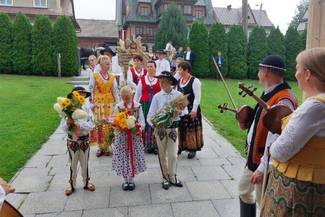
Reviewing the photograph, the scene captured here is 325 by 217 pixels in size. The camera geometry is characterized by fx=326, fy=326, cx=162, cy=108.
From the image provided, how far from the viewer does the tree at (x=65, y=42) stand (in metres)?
20.1

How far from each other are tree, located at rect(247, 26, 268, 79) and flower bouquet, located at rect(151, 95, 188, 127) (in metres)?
19.3

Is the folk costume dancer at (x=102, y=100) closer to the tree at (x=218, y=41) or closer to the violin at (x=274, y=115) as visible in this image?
the violin at (x=274, y=115)

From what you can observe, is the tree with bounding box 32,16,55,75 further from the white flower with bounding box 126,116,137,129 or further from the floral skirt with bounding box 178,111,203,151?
the white flower with bounding box 126,116,137,129

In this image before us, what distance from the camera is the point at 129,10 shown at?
41.5 m

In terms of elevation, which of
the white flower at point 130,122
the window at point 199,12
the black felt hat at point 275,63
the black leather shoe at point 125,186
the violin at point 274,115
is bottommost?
the black leather shoe at point 125,186

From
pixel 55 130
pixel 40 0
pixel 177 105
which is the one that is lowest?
pixel 55 130

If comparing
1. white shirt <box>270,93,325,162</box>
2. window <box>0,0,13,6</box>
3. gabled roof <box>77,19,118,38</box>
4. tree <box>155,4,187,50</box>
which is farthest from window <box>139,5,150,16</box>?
white shirt <box>270,93,325,162</box>

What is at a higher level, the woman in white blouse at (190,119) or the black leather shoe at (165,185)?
the woman in white blouse at (190,119)

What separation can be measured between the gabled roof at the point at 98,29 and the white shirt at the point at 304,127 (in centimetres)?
5082

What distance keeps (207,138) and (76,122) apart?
13.3ft

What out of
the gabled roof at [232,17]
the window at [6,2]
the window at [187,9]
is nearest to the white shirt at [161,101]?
the window at [6,2]

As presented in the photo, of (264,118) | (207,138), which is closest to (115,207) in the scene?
(264,118)

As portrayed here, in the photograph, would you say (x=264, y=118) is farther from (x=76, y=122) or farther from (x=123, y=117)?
(x=76, y=122)

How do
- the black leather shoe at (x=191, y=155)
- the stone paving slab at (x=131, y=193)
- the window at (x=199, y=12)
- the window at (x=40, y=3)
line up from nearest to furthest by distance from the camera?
the stone paving slab at (x=131, y=193)
the black leather shoe at (x=191, y=155)
the window at (x=40, y=3)
the window at (x=199, y=12)
